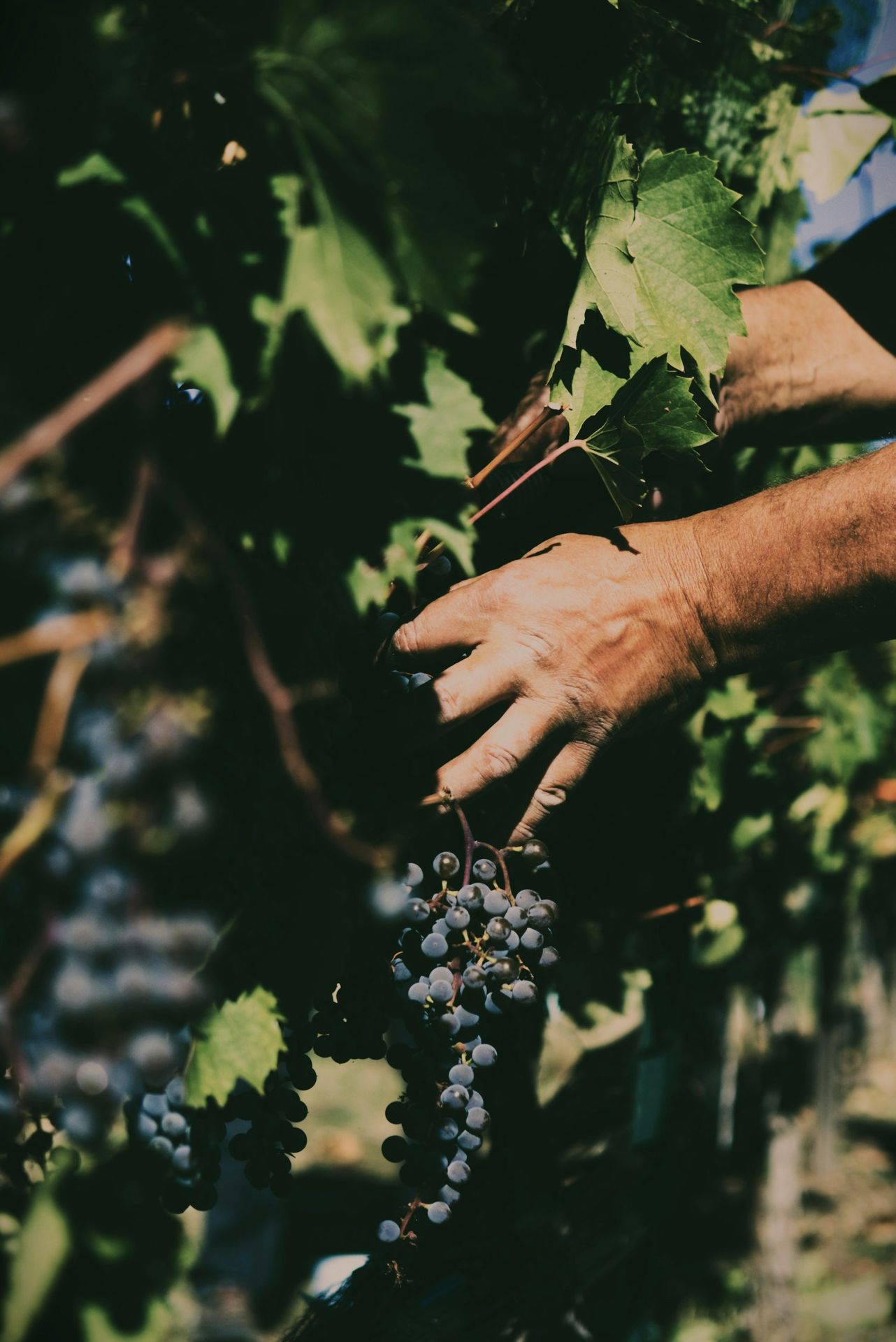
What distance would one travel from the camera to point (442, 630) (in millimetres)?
1128

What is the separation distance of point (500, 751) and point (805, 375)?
122 cm

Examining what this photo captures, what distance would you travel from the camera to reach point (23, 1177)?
93 cm

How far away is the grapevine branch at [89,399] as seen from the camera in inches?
21.4

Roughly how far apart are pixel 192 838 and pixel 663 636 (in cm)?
70

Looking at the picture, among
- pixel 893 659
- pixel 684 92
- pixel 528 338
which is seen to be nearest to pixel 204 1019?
pixel 528 338

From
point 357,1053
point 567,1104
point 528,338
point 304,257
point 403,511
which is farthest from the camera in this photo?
point 567,1104

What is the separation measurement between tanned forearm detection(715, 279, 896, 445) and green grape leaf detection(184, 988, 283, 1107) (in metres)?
1.33

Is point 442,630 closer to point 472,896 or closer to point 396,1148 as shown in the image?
point 472,896

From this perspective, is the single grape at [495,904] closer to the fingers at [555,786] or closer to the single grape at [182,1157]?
the fingers at [555,786]

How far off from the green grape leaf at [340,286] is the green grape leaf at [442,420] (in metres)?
0.20

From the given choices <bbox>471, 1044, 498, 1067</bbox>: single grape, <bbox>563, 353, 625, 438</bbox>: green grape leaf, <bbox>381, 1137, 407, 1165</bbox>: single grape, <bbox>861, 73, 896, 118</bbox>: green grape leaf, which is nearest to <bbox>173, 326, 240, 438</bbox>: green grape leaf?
<bbox>563, 353, 625, 438</bbox>: green grape leaf

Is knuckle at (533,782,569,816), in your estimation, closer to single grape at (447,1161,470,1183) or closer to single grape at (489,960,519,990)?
single grape at (489,960,519,990)

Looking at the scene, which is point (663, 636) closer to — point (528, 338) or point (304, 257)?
point (528, 338)

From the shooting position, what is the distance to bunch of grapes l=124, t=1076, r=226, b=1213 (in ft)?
3.02
